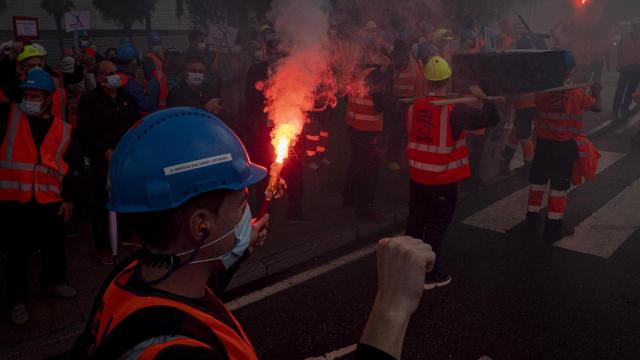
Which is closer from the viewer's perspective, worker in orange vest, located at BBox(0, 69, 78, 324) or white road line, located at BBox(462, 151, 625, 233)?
worker in orange vest, located at BBox(0, 69, 78, 324)

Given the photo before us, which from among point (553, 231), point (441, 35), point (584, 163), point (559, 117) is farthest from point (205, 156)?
point (441, 35)

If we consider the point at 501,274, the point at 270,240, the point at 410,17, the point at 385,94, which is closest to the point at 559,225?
the point at 501,274

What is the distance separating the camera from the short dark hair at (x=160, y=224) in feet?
5.61

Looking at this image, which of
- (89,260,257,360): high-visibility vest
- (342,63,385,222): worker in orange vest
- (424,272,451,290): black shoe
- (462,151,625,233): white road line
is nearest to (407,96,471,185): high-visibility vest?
(424,272,451,290): black shoe

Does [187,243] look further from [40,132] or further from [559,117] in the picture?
[559,117]

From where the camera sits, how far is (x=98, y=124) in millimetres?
5715

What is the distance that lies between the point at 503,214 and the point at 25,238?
Answer: 6473 millimetres

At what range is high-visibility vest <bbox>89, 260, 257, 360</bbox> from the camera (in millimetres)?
1448

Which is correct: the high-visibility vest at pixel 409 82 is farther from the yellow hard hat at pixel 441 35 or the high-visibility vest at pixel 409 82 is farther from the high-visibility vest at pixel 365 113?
the yellow hard hat at pixel 441 35

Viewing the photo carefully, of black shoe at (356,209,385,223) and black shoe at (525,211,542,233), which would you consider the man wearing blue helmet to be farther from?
black shoe at (525,211,542,233)

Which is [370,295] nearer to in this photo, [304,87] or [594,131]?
[304,87]

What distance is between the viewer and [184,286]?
1.73m

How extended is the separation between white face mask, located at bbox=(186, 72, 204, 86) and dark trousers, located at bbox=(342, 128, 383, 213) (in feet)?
7.86

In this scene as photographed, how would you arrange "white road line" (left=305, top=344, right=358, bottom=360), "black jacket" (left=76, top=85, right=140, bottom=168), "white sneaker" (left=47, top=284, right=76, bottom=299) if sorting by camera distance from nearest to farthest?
1. "white road line" (left=305, top=344, right=358, bottom=360)
2. "white sneaker" (left=47, top=284, right=76, bottom=299)
3. "black jacket" (left=76, top=85, right=140, bottom=168)
